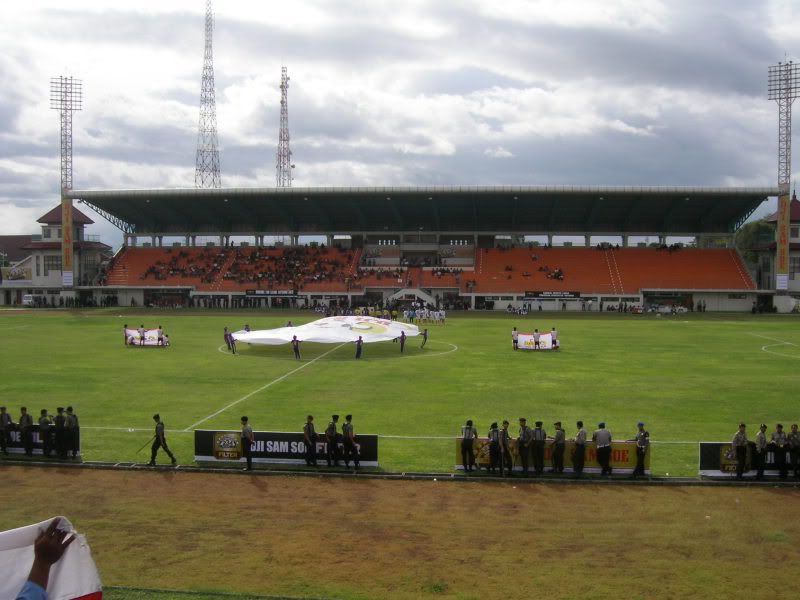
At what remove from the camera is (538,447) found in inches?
699

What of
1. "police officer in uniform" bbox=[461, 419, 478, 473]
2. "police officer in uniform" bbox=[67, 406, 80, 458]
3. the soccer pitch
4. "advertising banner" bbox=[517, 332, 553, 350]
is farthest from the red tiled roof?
"police officer in uniform" bbox=[461, 419, 478, 473]

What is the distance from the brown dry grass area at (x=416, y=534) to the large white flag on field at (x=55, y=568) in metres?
6.70

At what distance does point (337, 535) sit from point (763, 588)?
7.70 metres

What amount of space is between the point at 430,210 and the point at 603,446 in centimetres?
7618

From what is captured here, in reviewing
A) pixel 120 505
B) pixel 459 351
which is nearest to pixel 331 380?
pixel 459 351

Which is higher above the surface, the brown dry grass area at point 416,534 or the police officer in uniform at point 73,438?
the police officer in uniform at point 73,438

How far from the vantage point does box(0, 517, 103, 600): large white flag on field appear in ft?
16.6

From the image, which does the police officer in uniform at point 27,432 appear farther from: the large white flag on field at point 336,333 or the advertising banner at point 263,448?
the large white flag on field at point 336,333

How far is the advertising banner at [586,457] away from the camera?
58.2 feet

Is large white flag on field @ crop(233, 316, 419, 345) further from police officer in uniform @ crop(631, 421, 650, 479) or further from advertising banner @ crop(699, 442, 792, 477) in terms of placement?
advertising banner @ crop(699, 442, 792, 477)

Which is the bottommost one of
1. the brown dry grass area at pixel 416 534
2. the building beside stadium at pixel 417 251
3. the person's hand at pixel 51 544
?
the brown dry grass area at pixel 416 534

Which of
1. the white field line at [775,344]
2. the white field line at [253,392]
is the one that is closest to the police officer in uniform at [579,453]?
the white field line at [253,392]

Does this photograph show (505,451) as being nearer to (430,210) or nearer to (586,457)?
(586,457)

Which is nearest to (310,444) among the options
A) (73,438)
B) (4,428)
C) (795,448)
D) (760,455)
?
(73,438)
